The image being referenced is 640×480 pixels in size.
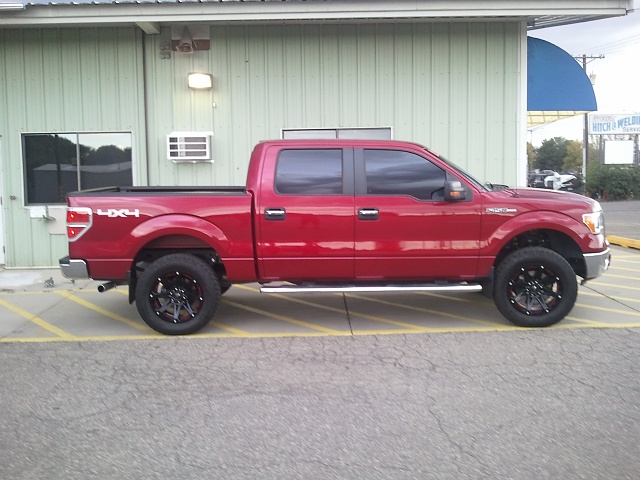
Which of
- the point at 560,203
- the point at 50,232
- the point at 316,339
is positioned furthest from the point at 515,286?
the point at 50,232

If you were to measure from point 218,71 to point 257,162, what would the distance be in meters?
4.70

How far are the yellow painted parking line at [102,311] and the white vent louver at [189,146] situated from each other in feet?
9.81

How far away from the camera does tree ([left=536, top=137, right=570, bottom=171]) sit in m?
72.8

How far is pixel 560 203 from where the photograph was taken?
6.86 metres

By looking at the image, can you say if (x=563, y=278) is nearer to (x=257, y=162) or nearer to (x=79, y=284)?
(x=257, y=162)

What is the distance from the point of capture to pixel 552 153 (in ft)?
243

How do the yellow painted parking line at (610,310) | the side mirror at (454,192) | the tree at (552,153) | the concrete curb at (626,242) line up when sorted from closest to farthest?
the side mirror at (454,192) → the yellow painted parking line at (610,310) → the concrete curb at (626,242) → the tree at (552,153)

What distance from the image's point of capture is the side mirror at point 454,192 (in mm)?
6660

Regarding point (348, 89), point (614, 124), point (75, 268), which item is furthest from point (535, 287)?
point (614, 124)

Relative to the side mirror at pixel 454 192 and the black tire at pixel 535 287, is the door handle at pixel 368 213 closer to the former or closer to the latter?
the side mirror at pixel 454 192

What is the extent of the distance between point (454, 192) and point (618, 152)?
34.2 m

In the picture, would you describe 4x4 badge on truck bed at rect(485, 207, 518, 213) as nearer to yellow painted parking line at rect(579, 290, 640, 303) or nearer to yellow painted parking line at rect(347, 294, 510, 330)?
yellow painted parking line at rect(347, 294, 510, 330)

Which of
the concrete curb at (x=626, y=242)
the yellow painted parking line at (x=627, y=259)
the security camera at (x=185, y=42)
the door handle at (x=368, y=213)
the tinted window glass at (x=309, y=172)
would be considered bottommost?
the yellow painted parking line at (x=627, y=259)

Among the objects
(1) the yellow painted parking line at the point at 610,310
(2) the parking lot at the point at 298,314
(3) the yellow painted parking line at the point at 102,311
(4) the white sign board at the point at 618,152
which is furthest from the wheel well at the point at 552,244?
(4) the white sign board at the point at 618,152
